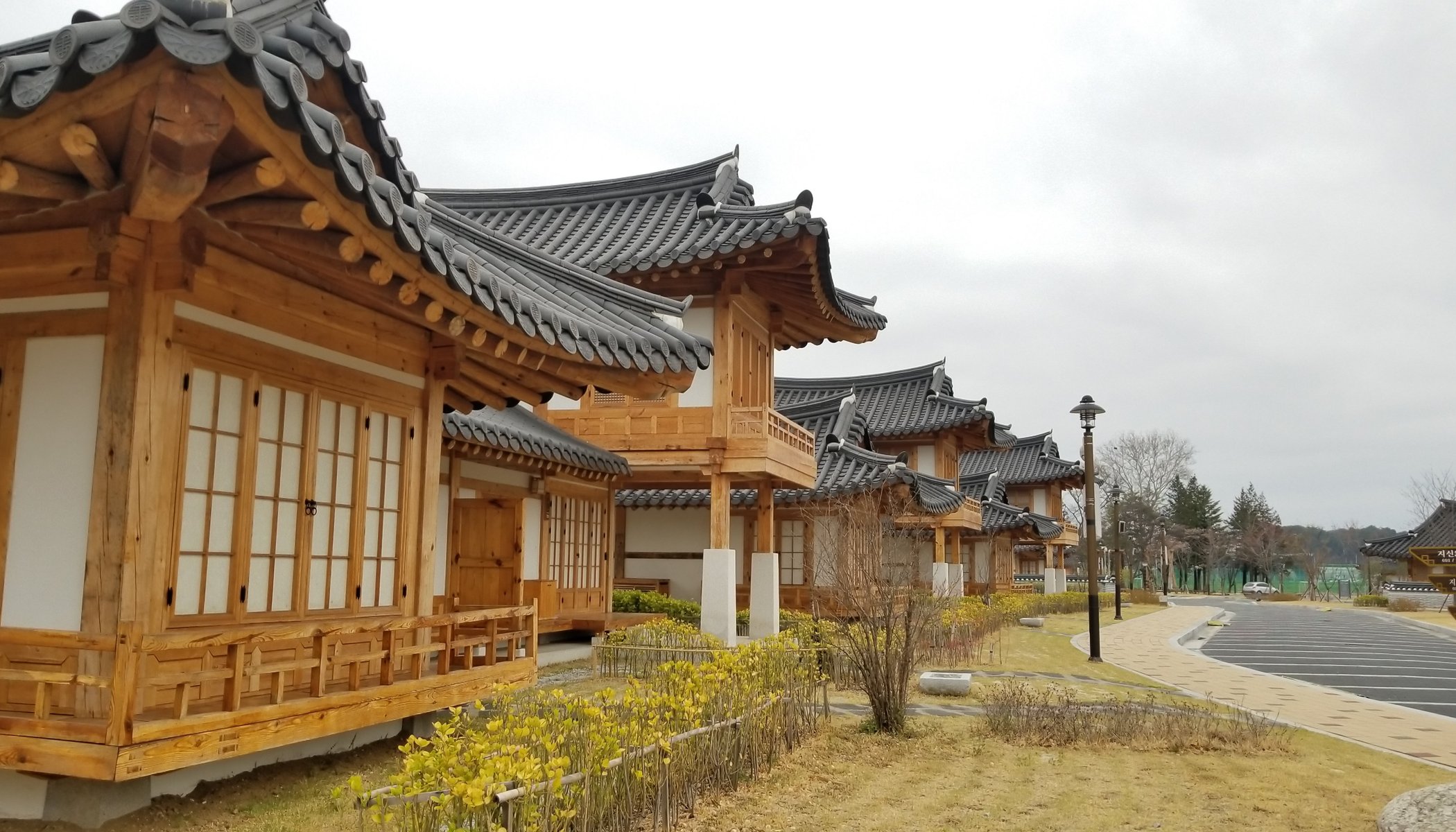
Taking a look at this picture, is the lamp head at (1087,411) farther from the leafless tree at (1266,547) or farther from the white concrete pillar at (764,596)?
the leafless tree at (1266,547)

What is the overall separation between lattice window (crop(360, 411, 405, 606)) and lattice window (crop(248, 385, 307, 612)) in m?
0.72

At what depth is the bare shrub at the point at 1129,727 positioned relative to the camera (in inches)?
435

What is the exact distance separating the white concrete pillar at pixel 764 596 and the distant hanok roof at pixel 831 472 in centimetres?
341

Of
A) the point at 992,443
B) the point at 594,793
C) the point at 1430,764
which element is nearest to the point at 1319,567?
the point at 992,443

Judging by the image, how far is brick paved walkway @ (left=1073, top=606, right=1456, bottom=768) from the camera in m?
12.9

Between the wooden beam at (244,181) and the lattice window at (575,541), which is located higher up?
the wooden beam at (244,181)

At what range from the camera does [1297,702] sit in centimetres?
1666

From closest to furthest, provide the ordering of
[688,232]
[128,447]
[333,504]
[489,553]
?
[128,447], [333,504], [489,553], [688,232]

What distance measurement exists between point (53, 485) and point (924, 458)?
1426 inches

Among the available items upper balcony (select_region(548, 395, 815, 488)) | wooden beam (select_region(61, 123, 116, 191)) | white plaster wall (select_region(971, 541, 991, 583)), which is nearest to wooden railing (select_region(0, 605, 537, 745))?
wooden beam (select_region(61, 123, 116, 191))

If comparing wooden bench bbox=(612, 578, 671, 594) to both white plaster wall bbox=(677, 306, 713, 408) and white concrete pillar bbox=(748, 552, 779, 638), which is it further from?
white plaster wall bbox=(677, 306, 713, 408)

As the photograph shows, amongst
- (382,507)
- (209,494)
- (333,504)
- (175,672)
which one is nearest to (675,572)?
(382,507)

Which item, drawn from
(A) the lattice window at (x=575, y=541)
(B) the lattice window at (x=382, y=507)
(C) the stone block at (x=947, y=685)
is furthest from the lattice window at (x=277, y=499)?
(A) the lattice window at (x=575, y=541)

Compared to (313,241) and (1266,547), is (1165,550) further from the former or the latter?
(313,241)
